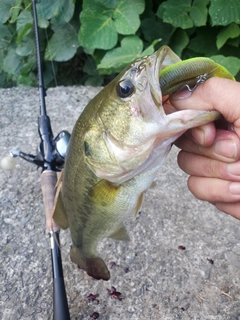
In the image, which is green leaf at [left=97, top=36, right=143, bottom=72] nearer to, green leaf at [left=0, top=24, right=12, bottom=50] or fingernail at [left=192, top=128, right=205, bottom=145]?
green leaf at [left=0, top=24, right=12, bottom=50]

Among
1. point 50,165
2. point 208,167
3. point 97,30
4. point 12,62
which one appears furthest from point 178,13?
point 208,167

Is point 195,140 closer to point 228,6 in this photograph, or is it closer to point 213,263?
point 213,263

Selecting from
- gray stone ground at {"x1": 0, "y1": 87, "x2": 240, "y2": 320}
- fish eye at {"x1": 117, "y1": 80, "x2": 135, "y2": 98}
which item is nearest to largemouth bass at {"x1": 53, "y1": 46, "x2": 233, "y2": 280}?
fish eye at {"x1": 117, "y1": 80, "x2": 135, "y2": 98}

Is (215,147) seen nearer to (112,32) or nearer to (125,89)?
(125,89)

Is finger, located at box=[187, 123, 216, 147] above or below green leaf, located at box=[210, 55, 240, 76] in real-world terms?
above

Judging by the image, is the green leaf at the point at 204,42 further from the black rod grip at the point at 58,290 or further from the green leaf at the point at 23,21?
the black rod grip at the point at 58,290

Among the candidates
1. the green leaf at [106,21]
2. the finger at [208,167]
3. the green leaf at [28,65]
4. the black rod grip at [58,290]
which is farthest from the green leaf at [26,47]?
the finger at [208,167]

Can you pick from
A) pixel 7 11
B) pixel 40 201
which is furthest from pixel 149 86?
pixel 7 11
